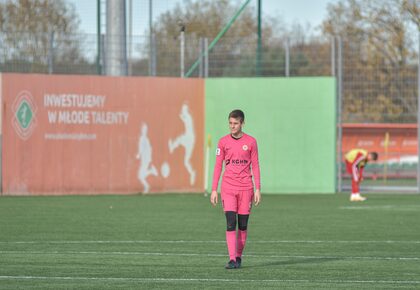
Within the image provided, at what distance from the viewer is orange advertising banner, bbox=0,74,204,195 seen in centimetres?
2941

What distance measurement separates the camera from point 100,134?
3048cm

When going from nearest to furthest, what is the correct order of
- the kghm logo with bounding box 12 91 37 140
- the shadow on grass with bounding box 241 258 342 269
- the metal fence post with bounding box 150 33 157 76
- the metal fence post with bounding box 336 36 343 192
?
the shadow on grass with bounding box 241 258 342 269 < the kghm logo with bounding box 12 91 37 140 < the metal fence post with bounding box 150 33 157 76 < the metal fence post with bounding box 336 36 343 192

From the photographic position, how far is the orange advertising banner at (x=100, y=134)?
29.4m

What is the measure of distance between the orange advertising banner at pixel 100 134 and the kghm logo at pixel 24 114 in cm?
3

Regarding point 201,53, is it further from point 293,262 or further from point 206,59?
point 293,262

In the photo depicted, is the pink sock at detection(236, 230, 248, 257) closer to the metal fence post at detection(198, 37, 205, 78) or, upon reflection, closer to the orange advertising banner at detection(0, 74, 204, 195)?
the orange advertising banner at detection(0, 74, 204, 195)

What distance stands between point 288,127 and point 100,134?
5.24 m

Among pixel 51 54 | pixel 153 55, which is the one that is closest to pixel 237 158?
pixel 51 54

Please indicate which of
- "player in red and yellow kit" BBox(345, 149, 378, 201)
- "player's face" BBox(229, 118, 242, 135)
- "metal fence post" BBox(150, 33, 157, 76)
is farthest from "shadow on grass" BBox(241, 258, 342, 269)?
"metal fence post" BBox(150, 33, 157, 76)

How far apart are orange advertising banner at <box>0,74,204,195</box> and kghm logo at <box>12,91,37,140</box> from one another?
0.08 ft

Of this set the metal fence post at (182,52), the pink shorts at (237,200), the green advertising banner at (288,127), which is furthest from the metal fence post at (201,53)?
the pink shorts at (237,200)

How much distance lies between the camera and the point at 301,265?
13898 millimetres

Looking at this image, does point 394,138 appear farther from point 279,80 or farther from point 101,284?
point 101,284

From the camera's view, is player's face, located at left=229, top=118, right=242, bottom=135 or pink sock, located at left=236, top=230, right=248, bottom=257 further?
pink sock, located at left=236, top=230, right=248, bottom=257
